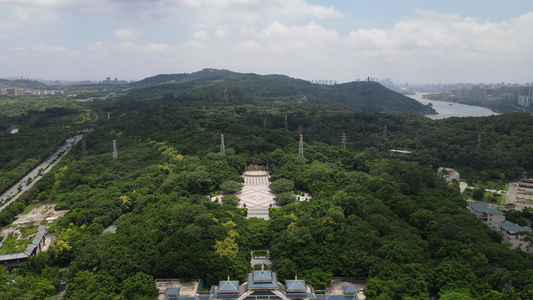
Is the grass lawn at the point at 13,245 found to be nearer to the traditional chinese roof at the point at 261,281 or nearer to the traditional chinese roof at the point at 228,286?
the traditional chinese roof at the point at 228,286

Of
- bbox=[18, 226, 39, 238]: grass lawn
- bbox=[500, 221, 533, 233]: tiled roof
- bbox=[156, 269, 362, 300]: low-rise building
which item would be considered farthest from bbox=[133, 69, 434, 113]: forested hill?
bbox=[156, 269, 362, 300]: low-rise building

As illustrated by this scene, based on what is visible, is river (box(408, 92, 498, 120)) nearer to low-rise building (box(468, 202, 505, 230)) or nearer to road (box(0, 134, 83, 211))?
low-rise building (box(468, 202, 505, 230))

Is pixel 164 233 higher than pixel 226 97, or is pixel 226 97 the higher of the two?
pixel 226 97

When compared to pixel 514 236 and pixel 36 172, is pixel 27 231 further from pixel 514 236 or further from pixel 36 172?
pixel 514 236

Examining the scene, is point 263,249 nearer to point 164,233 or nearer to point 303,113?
point 164,233

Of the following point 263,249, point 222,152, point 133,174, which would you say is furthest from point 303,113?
point 263,249

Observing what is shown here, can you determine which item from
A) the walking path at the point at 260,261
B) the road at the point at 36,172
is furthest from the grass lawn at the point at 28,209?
the walking path at the point at 260,261

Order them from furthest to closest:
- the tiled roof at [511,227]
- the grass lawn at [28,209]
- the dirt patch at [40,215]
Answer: the grass lawn at [28,209], the dirt patch at [40,215], the tiled roof at [511,227]
